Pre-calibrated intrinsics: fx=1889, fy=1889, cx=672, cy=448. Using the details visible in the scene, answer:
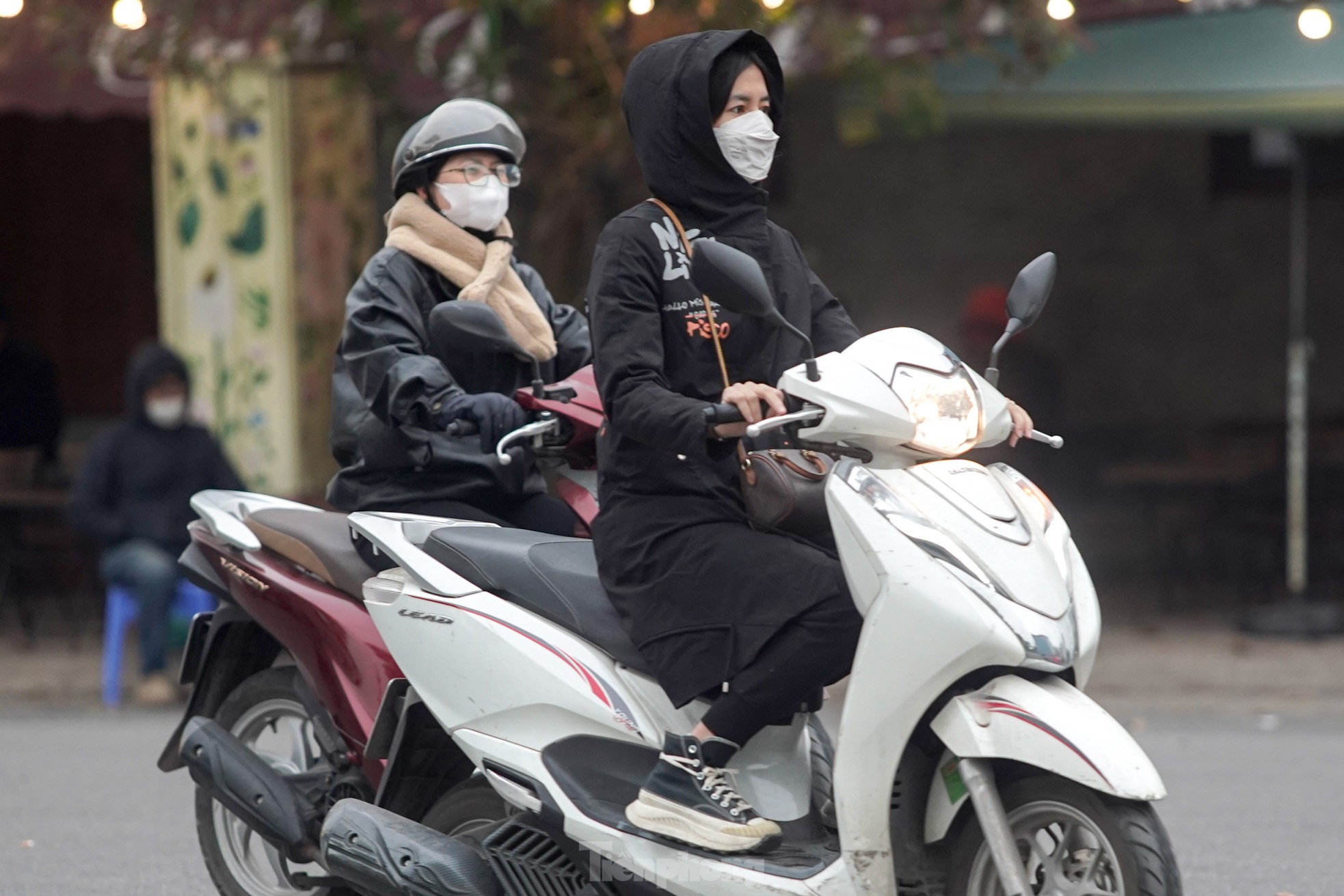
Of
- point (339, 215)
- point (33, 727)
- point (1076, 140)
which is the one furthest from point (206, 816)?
point (1076, 140)

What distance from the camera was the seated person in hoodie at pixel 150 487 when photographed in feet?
27.5

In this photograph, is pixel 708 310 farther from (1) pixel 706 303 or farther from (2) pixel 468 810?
(2) pixel 468 810

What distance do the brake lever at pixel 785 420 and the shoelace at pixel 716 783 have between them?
0.66 m

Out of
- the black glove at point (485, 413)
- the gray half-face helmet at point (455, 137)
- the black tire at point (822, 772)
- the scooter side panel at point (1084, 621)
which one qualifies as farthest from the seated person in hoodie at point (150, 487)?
the scooter side panel at point (1084, 621)

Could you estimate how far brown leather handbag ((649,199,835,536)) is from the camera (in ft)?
11.7

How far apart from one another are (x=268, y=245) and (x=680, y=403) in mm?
6384

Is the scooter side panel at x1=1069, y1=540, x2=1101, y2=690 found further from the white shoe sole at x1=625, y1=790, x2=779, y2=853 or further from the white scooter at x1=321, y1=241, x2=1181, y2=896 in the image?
the white shoe sole at x1=625, y1=790, x2=779, y2=853

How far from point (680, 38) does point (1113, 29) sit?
6168mm

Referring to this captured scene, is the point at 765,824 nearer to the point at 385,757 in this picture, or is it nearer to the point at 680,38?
the point at 385,757

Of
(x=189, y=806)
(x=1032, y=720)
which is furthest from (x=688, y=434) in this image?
(x=189, y=806)

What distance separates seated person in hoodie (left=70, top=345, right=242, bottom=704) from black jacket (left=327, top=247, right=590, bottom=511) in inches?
159

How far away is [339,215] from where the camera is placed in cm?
957

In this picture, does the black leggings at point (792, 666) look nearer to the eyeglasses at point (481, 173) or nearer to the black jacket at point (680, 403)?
the black jacket at point (680, 403)

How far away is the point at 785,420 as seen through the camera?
3299 millimetres
